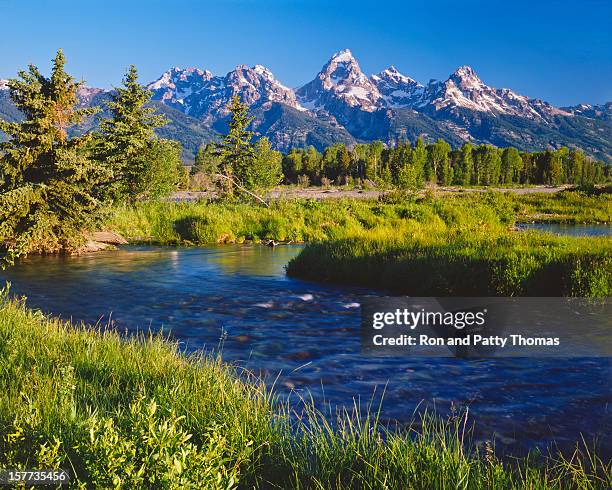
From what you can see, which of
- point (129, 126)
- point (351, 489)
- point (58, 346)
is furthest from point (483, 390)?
point (129, 126)

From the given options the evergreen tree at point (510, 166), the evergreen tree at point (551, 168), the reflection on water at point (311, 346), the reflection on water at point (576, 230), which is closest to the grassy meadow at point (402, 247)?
the reflection on water at point (311, 346)

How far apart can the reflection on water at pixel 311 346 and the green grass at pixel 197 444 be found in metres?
0.77

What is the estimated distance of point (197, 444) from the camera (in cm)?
465

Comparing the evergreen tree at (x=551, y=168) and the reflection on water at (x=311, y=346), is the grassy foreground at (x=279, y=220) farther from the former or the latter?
the evergreen tree at (x=551, y=168)

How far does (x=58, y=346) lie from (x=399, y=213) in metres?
30.7

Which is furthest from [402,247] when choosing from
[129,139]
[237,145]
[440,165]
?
[440,165]

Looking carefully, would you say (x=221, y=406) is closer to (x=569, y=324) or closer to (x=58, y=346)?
(x=58, y=346)

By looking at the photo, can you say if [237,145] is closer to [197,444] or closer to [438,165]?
[197,444]

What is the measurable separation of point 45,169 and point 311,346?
17.5 m

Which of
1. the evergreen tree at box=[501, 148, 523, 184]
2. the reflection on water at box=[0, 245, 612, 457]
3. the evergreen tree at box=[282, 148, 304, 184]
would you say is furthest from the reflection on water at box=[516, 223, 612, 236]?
the evergreen tree at box=[501, 148, 523, 184]

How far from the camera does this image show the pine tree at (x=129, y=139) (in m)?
34.8

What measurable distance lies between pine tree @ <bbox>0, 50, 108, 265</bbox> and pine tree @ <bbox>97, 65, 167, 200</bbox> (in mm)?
11996

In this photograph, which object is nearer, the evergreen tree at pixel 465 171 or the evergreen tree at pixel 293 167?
the evergreen tree at pixel 465 171

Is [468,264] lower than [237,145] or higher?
lower
